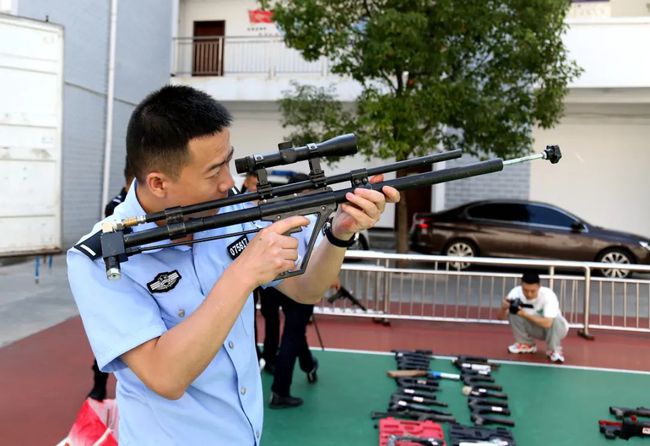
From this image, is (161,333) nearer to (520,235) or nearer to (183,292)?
(183,292)

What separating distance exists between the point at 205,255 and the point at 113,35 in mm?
12972

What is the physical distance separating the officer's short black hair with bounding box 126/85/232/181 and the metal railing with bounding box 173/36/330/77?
14.2 meters

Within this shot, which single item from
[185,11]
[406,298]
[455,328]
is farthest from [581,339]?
[185,11]

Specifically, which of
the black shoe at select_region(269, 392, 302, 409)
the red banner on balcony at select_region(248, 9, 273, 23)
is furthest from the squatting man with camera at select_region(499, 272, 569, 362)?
the red banner on balcony at select_region(248, 9, 273, 23)

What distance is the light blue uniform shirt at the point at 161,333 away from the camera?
143 centimetres

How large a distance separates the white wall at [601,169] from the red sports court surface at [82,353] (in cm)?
862

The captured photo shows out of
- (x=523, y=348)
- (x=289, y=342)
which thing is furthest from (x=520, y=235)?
(x=289, y=342)

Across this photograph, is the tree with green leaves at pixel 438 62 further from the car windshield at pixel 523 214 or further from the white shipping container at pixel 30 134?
the white shipping container at pixel 30 134

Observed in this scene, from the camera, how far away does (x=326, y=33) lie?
31.9 feet

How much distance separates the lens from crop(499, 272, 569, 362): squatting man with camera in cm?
611

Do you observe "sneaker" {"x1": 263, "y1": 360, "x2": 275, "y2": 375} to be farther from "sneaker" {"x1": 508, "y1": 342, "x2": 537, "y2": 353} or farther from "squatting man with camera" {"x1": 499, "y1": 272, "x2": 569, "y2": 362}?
"sneaker" {"x1": 508, "y1": 342, "x2": 537, "y2": 353}

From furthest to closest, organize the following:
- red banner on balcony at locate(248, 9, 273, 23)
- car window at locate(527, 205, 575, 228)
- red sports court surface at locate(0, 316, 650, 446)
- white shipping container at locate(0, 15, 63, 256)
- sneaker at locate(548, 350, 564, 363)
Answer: red banner on balcony at locate(248, 9, 273, 23)
car window at locate(527, 205, 575, 228)
sneaker at locate(548, 350, 564, 363)
red sports court surface at locate(0, 316, 650, 446)
white shipping container at locate(0, 15, 63, 256)

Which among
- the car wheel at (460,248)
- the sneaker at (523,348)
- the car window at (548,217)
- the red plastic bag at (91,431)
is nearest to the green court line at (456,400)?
the sneaker at (523,348)

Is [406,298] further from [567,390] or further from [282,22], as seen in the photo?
[282,22]
